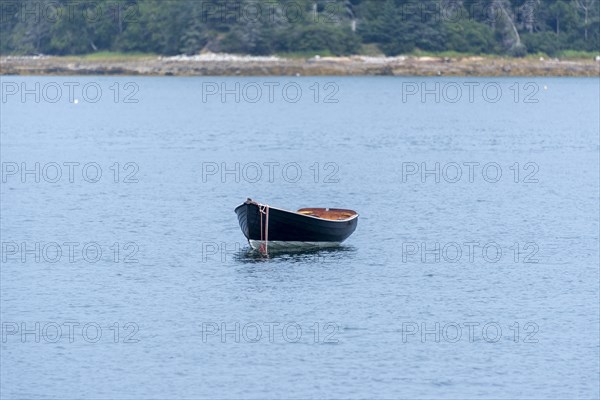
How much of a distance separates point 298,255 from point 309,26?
132m

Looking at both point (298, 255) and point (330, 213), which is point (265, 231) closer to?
point (298, 255)

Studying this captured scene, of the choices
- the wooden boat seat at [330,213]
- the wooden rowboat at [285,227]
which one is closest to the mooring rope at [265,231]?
the wooden rowboat at [285,227]

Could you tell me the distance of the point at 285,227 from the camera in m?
48.4

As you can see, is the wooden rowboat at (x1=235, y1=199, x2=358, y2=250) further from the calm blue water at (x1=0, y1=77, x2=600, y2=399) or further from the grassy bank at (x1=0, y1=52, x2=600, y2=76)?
the grassy bank at (x1=0, y1=52, x2=600, y2=76)

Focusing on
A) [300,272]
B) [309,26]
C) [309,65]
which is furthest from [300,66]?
[300,272]

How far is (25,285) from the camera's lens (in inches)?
1721

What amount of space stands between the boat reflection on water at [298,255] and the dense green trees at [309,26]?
127970 mm

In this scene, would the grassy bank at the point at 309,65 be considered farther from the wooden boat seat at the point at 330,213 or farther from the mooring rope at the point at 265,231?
the mooring rope at the point at 265,231

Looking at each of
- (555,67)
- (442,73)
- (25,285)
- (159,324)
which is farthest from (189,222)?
(555,67)

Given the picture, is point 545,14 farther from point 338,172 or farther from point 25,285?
point 25,285

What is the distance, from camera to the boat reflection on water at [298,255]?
4756 centimetres

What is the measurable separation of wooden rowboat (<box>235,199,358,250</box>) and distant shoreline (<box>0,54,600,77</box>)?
125196 millimetres

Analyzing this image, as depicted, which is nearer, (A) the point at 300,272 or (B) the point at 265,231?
(A) the point at 300,272

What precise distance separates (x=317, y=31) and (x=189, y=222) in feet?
400
